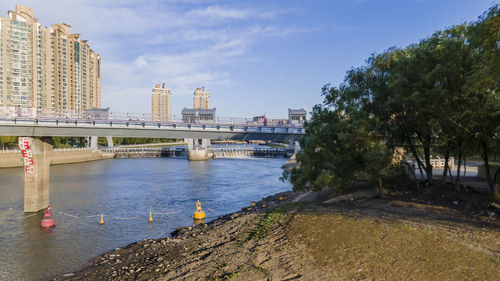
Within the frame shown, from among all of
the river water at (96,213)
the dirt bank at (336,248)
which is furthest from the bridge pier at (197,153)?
the dirt bank at (336,248)

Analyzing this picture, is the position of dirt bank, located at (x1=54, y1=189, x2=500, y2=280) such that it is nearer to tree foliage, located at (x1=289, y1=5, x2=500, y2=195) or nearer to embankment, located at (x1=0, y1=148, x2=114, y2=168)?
tree foliage, located at (x1=289, y1=5, x2=500, y2=195)

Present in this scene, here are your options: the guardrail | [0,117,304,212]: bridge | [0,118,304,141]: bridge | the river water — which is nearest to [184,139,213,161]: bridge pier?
[0,117,304,212]: bridge

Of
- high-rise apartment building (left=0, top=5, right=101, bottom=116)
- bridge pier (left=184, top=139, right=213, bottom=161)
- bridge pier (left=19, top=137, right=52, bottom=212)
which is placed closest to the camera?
bridge pier (left=19, top=137, right=52, bottom=212)

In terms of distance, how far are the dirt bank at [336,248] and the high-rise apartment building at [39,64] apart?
341ft

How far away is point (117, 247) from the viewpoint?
16.9m

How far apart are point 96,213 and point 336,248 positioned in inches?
806

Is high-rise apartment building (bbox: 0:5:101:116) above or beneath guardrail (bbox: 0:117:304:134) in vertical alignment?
above

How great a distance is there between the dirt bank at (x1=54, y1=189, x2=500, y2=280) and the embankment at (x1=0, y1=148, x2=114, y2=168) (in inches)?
1766

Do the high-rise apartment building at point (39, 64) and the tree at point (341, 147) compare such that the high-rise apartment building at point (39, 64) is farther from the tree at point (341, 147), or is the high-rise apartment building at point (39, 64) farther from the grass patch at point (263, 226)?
the grass patch at point (263, 226)

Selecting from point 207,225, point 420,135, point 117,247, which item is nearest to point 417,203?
point 420,135

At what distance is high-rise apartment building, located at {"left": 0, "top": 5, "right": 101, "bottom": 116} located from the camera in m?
103

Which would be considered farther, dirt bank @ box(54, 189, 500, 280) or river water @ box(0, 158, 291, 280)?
river water @ box(0, 158, 291, 280)

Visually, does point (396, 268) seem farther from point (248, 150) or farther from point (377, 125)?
point (248, 150)

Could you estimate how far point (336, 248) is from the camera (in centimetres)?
1033
